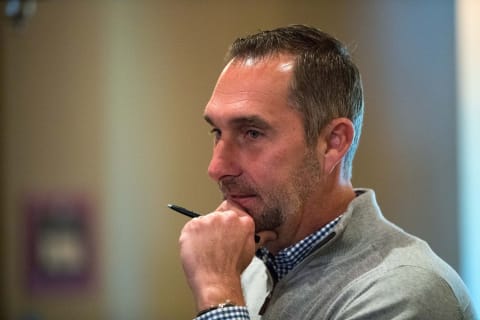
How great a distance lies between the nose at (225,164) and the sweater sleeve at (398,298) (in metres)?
0.30

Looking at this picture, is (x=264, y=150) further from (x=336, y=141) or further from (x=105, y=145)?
(x=105, y=145)

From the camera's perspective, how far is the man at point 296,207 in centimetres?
114

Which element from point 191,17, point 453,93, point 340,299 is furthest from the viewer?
point 191,17

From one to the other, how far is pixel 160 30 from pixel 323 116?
6.06ft

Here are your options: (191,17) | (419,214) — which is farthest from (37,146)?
(419,214)

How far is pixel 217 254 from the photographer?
1.18 metres

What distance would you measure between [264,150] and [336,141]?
0.16 metres

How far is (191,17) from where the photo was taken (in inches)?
116

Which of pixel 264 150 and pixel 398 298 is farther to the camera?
pixel 264 150

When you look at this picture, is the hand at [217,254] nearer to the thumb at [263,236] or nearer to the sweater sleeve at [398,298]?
the thumb at [263,236]

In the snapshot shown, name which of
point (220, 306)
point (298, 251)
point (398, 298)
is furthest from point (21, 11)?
point (398, 298)

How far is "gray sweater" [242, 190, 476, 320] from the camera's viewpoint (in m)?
1.08

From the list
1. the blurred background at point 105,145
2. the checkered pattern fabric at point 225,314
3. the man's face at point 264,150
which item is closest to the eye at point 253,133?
the man's face at point 264,150

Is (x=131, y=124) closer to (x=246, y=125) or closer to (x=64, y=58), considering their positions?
(x=64, y=58)
